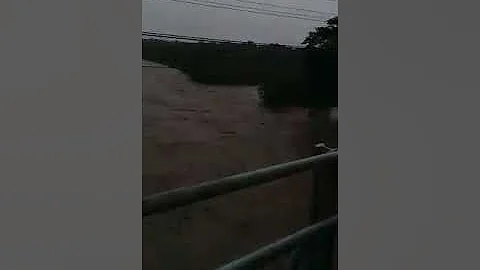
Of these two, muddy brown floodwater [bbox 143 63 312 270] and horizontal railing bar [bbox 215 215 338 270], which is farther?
horizontal railing bar [bbox 215 215 338 270]

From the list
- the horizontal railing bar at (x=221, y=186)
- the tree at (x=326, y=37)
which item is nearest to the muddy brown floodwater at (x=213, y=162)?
the horizontal railing bar at (x=221, y=186)

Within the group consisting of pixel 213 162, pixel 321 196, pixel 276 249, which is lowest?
pixel 276 249

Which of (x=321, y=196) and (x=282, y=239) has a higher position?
(x=321, y=196)

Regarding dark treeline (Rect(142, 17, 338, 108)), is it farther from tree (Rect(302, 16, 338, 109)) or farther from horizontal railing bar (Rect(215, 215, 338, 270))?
horizontal railing bar (Rect(215, 215, 338, 270))

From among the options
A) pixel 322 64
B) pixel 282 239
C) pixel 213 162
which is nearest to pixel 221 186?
pixel 213 162

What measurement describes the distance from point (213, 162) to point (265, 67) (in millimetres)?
277

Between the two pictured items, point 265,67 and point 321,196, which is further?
point 321,196

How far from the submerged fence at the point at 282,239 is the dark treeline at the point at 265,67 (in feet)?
0.56

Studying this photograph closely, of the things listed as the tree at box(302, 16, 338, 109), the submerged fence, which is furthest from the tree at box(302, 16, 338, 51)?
the submerged fence

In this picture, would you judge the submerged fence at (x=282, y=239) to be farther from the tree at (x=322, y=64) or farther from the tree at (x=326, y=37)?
the tree at (x=326, y=37)

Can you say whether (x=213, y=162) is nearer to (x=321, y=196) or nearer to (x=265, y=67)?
(x=265, y=67)

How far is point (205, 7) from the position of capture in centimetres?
124

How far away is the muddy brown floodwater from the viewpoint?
1.20m

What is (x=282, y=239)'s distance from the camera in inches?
56.4
